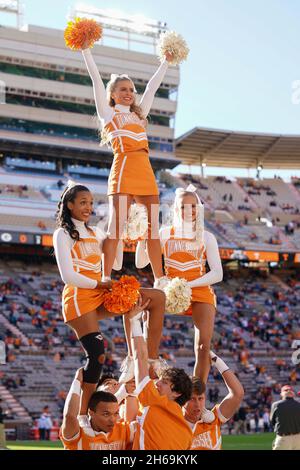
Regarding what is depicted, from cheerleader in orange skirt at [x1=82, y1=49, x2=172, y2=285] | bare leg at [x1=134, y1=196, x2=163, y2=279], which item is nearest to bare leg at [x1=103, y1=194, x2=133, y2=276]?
cheerleader in orange skirt at [x1=82, y1=49, x2=172, y2=285]

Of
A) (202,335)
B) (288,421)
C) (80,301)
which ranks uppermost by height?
(80,301)

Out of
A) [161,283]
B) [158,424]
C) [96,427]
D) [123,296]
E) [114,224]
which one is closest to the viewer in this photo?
[158,424]

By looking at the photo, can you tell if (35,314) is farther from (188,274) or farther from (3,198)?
(188,274)

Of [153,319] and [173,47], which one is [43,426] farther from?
[153,319]

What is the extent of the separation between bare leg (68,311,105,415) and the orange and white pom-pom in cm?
209

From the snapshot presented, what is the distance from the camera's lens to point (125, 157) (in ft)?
19.9

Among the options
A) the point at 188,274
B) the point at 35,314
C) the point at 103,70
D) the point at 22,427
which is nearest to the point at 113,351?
the point at 35,314

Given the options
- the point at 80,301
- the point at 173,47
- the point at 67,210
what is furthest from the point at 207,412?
the point at 173,47

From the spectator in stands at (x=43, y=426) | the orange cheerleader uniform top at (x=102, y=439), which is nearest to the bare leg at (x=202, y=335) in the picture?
the orange cheerleader uniform top at (x=102, y=439)

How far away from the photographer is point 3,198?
3319 centimetres

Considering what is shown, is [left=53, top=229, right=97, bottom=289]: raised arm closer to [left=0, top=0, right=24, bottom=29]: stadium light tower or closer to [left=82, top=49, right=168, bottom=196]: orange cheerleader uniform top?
[left=82, top=49, right=168, bottom=196]: orange cheerleader uniform top

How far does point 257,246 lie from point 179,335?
8.89 m

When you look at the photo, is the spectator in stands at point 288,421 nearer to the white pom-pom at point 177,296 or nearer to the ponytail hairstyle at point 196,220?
the ponytail hairstyle at point 196,220

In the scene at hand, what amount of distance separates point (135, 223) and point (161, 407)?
1.73 metres
